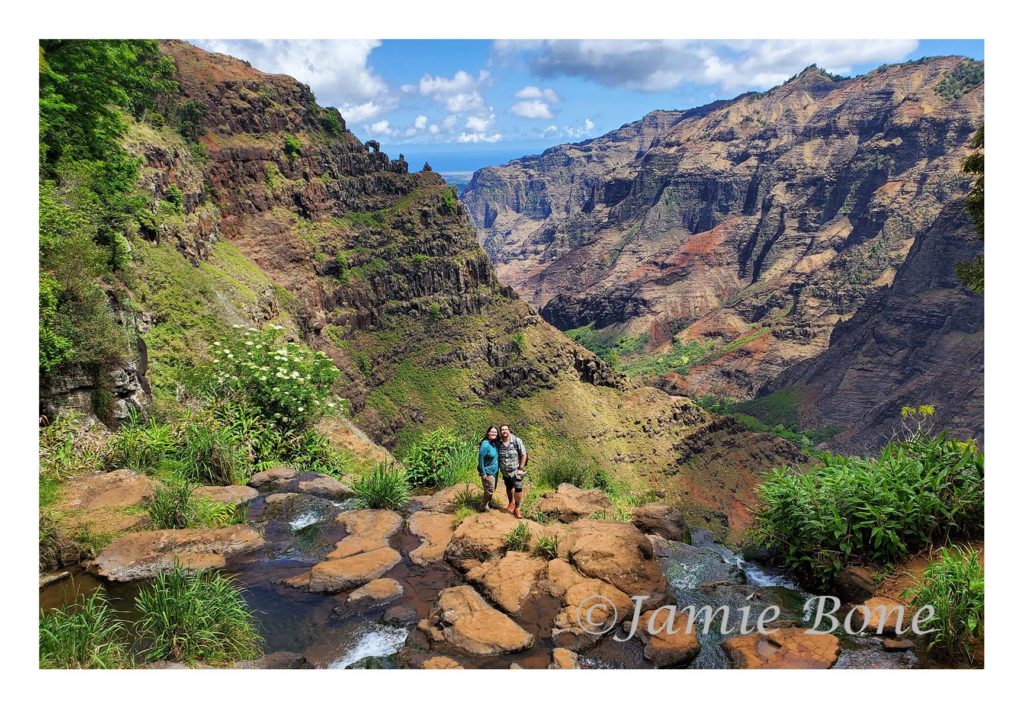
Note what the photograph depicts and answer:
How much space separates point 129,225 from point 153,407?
36.3ft

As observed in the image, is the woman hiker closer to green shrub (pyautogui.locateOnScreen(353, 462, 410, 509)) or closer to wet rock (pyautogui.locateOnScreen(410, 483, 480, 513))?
wet rock (pyautogui.locateOnScreen(410, 483, 480, 513))

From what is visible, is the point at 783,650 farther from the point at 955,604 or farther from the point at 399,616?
the point at 399,616

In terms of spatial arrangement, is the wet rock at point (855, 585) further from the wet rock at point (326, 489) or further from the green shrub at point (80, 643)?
the green shrub at point (80, 643)

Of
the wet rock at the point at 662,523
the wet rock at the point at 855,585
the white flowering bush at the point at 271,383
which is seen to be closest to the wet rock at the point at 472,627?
the wet rock at the point at 855,585

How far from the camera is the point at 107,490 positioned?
10242 mm

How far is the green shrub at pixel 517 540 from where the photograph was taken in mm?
9320

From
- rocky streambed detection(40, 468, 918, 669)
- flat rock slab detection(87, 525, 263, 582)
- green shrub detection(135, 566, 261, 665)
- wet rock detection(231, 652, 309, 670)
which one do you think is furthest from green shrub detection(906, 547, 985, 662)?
flat rock slab detection(87, 525, 263, 582)

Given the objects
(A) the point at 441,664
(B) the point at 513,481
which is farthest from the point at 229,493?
(A) the point at 441,664

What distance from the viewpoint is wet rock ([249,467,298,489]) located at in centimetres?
1262

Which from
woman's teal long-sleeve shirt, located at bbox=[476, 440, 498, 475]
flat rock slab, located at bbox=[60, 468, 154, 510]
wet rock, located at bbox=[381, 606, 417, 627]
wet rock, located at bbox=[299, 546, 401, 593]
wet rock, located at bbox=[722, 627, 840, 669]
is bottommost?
wet rock, located at bbox=[722, 627, 840, 669]

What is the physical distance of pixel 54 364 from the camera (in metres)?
10.9

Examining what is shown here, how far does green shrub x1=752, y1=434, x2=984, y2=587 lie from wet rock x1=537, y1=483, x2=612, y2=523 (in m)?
3.13

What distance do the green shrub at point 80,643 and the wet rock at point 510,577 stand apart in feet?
13.0

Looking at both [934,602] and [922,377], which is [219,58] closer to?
[934,602]
